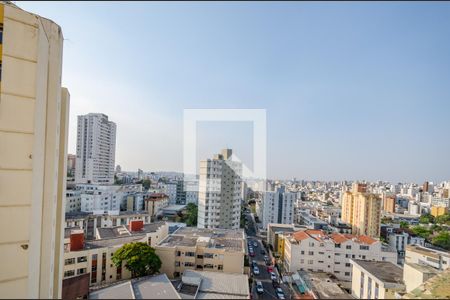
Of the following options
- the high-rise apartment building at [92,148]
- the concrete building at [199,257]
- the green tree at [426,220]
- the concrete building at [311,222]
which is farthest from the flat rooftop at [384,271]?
the high-rise apartment building at [92,148]

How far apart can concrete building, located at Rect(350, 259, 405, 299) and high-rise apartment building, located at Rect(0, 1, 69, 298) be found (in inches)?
193

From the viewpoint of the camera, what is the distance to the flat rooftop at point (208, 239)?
23.9 ft

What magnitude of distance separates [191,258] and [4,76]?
5.71 metres

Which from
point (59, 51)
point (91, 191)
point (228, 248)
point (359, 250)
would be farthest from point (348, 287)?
point (91, 191)

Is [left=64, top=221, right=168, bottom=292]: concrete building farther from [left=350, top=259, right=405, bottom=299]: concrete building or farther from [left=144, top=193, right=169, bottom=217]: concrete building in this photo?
[left=144, top=193, right=169, bottom=217]: concrete building

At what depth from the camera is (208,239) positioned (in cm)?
758

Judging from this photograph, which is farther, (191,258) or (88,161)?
(88,161)

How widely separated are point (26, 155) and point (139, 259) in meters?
4.08

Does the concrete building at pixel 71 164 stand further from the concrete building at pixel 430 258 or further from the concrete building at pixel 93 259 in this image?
the concrete building at pixel 430 258

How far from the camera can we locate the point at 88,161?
22.3m

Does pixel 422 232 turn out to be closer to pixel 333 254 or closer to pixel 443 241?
pixel 443 241

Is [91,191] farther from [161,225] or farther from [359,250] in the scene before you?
[359,250]

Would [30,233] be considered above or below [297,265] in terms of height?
above

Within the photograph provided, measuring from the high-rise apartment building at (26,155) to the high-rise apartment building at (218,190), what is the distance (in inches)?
351
